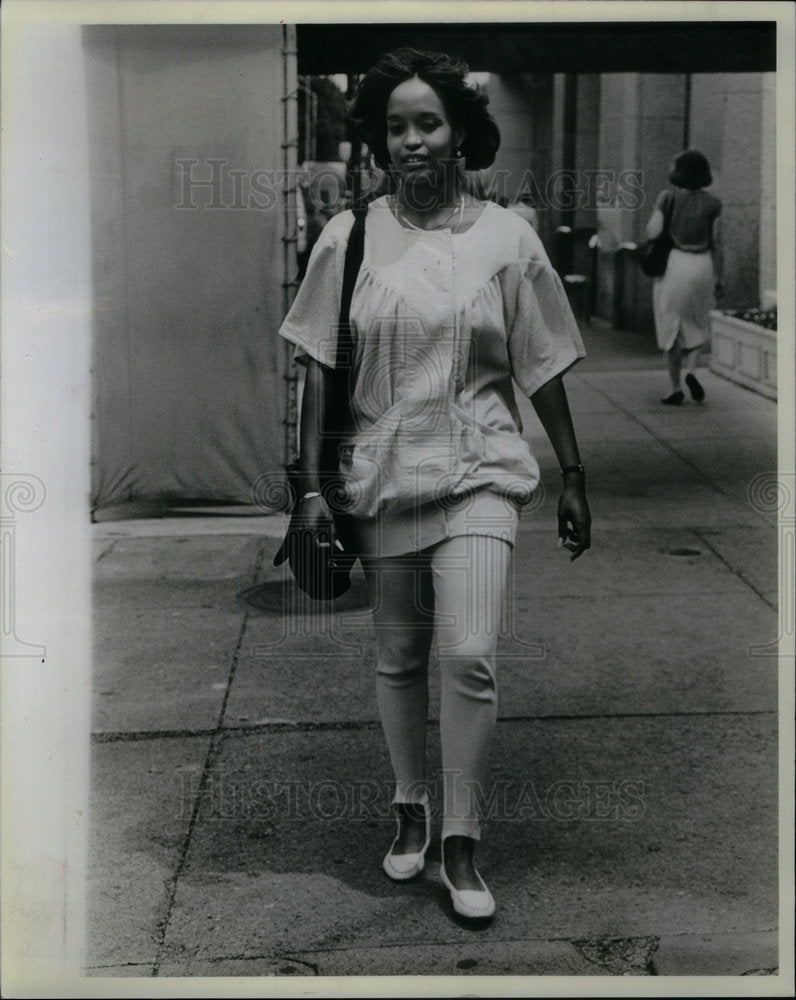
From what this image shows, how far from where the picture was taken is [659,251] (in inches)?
414

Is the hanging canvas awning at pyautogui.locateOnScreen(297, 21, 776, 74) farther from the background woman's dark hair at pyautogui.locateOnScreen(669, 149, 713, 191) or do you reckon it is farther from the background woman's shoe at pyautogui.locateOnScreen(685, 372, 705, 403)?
the background woman's shoe at pyautogui.locateOnScreen(685, 372, 705, 403)

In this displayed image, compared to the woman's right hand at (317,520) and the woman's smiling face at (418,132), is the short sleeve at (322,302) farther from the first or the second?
the woman's right hand at (317,520)

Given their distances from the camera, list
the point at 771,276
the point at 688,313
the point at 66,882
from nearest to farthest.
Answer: the point at 66,882, the point at 688,313, the point at 771,276

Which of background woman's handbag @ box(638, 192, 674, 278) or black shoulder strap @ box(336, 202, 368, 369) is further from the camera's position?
background woman's handbag @ box(638, 192, 674, 278)

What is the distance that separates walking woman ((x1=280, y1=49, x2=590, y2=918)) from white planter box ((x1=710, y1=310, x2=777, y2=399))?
262 inches

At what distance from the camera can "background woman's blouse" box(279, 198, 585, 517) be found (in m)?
3.74

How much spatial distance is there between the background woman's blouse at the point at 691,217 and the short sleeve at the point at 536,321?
6657mm

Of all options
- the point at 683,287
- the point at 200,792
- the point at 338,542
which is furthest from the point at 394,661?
the point at 683,287

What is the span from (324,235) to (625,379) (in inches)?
313

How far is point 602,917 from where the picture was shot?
3.92m

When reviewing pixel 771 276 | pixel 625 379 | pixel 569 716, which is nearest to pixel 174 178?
pixel 569 716

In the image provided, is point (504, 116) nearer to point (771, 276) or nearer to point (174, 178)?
point (771, 276)

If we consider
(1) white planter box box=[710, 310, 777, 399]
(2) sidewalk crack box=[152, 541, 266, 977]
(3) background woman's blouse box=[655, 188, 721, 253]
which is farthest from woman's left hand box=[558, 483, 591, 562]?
(3) background woman's blouse box=[655, 188, 721, 253]

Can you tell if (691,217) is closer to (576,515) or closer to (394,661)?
(576,515)
